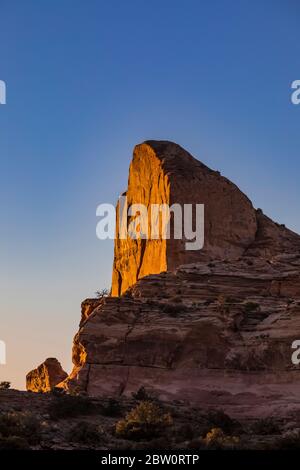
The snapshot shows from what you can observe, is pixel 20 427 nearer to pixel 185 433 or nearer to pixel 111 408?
pixel 185 433

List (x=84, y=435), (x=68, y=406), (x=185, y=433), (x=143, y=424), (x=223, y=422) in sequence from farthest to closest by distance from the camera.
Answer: (x=223, y=422), (x=68, y=406), (x=185, y=433), (x=143, y=424), (x=84, y=435)

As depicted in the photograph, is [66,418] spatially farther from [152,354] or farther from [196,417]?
[152,354]

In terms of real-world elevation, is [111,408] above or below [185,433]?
above

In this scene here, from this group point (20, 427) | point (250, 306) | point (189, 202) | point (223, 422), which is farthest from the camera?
point (189, 202)

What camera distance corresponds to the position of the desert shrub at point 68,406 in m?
32.8

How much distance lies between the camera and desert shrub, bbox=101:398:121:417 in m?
34.6

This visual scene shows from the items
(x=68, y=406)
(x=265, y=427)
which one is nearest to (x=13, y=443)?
(x=68, y=406)

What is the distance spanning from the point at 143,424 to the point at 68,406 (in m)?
4.66

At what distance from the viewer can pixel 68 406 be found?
110 ft

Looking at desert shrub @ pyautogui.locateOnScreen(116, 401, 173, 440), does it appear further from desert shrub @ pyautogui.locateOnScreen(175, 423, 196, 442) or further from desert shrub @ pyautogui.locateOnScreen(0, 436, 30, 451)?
desert shrub @ pyautogui.locateOnScreen(0, 436, 30, 451)

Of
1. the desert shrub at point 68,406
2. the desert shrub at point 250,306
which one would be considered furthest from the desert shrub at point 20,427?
the desert shrub at point 250,306

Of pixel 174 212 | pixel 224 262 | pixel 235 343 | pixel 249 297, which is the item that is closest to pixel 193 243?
pixel 174 212

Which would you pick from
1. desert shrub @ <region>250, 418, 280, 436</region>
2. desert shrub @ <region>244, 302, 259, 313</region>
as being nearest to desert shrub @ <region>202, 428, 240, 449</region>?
desert shrub @ <region>250, 418, 280, 436</region>

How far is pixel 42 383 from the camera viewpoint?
2810 inches
